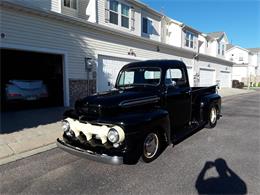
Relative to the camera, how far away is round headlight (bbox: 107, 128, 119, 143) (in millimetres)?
3525

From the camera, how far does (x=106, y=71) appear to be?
41.6 ft

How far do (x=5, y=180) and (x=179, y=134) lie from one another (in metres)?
3.56

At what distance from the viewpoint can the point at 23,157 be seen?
15.2 ft

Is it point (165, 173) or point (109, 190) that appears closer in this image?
point (109, 190)

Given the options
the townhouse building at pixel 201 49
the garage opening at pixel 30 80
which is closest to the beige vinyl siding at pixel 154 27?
the townhouse building at pixel 201 49

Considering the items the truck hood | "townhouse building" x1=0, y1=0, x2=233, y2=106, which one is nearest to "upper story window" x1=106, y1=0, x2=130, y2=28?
"townhouse building" x1=0, y1=0, x2=233, y2=106

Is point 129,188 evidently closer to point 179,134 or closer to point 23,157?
point 179,134

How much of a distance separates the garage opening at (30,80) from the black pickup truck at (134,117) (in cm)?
665

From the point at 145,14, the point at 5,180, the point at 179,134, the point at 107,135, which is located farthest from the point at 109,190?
the point at 145,14

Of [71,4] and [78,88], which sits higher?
[71,4]

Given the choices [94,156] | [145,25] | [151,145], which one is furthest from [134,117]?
[145,25]

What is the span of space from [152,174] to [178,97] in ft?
6.95

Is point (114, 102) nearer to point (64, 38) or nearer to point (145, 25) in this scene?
point (64, 38)

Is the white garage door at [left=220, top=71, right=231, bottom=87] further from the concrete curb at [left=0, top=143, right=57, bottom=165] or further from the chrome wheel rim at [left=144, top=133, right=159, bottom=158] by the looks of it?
the concrete curb at [left=0, top=143, right=57, bottom=165]
